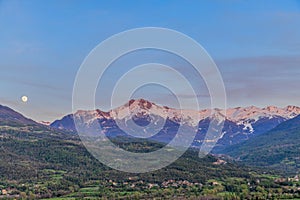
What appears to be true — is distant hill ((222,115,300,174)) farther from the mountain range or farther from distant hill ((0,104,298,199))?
the mountain range

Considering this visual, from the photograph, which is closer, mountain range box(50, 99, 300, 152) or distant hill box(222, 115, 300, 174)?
distant hill box(222, 115, 300, 174)

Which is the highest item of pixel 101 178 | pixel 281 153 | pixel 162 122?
pixel 162 122

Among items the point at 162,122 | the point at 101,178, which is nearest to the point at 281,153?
the point at 101,178

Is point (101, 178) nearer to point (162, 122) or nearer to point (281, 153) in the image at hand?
point (281, 153)

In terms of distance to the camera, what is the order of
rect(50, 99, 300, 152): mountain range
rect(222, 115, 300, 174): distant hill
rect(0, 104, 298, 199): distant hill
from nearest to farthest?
rect(0, 104, 298, 199): distant hill < rect(222, 115, 300, 174): distant hill < rect(50, 99, 300, 152): mountain range

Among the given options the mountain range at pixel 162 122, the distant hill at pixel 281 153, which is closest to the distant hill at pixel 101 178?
the distant hill at pixel 281 153

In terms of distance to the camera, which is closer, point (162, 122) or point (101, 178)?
point (101, 178)

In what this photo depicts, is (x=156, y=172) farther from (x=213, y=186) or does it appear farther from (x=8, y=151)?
(x=8, y=151)

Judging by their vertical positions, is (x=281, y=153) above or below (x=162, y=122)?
below

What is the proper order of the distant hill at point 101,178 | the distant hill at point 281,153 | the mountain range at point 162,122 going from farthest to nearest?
1. the mountain range at point 162,122
2. the distant hill at point 281,153
3. the distant hill at point 101,178

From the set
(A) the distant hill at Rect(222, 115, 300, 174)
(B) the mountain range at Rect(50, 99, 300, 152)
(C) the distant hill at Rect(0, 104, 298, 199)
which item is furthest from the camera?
(B) the mountain range at Rect(50, 99, 300, 152)

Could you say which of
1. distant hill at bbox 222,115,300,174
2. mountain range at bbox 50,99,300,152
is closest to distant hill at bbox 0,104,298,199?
distant hill at bbox 222,115,300,174

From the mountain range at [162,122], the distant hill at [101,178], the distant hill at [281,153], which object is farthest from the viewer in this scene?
the mountain range at [162,122]

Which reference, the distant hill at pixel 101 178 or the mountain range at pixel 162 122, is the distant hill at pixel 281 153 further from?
the mountain range at pixel 162 122
